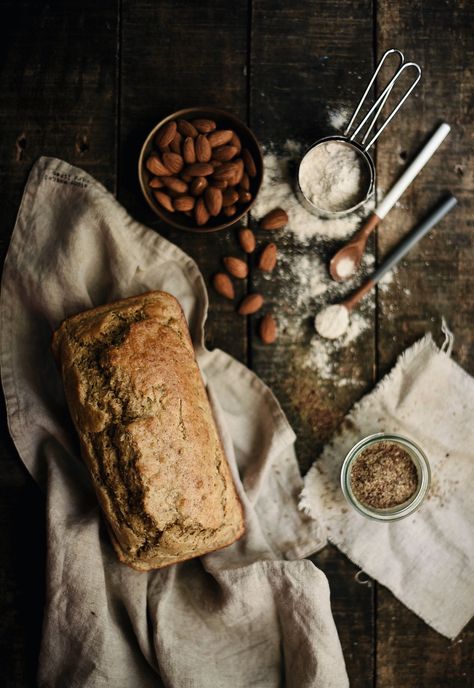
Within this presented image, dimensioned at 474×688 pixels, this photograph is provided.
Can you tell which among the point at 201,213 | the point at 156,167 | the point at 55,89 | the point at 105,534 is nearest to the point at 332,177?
the point at 201,213

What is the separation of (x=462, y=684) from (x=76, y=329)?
54.9 inches

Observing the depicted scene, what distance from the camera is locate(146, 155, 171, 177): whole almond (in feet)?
5.27

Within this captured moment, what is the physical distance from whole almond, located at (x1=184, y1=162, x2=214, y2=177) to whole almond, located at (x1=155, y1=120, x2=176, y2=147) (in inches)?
3.5

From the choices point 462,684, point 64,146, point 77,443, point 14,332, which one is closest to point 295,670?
point 462,684

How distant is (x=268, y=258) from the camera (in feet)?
5.50

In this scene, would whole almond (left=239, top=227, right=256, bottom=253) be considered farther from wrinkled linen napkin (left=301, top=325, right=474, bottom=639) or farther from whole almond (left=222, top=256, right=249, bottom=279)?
wrinkled linen napkin (left=301, top=325, right=474, bottom=639)

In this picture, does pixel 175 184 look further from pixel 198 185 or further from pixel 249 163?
pixel 249 163

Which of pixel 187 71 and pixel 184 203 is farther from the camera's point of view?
pixel 187 71

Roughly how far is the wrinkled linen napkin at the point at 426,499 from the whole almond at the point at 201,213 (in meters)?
0.64

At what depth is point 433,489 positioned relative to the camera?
5.57 feet

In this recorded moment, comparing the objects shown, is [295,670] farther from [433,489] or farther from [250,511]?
[433,489]

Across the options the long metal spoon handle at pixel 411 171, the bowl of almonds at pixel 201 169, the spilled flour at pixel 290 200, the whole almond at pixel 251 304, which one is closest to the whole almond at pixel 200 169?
the bowl of almonds at pixel 201 169

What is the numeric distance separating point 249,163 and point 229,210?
13cm

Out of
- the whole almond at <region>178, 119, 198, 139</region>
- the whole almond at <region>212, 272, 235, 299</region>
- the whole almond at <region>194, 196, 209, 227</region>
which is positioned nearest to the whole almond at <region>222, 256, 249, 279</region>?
the whole almond at <region>212, 272, 235, 299</region>
